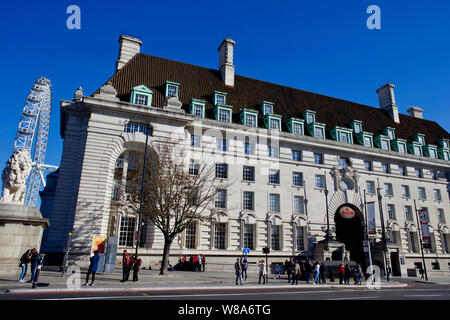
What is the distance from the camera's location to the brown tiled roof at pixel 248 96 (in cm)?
3659

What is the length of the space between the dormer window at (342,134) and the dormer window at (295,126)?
525 centimetres

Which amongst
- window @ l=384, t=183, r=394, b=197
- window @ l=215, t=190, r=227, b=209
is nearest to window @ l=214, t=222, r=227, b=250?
window @ l=215, t=190, r=227, b=209

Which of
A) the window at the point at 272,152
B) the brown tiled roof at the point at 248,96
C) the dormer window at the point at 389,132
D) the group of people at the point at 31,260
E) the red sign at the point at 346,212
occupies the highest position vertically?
the brown tiled roof at the point at 248,96

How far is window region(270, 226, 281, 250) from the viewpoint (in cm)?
3584

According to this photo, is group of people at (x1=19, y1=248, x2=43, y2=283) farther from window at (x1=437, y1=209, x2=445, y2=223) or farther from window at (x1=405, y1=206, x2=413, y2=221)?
window at (x1=437, y1=209, x2=445, y2=223)

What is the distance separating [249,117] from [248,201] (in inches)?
413

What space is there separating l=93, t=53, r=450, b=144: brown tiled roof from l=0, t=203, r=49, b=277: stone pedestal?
60.4 ft

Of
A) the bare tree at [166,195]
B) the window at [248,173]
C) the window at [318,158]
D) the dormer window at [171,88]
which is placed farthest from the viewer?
the window at [318,158]

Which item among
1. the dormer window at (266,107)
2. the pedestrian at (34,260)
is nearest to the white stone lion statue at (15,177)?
the pedestrian at (34,260)

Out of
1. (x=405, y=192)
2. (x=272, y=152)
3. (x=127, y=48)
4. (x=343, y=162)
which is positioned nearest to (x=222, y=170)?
(x=272, y=152)

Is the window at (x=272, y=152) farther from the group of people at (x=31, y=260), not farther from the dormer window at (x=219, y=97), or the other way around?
the group of people at (x=31, y=260)

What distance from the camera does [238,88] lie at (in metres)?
43.3

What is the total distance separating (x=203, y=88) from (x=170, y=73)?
15.7 feet

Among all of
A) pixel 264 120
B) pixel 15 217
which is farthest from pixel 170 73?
pixel 15 217
